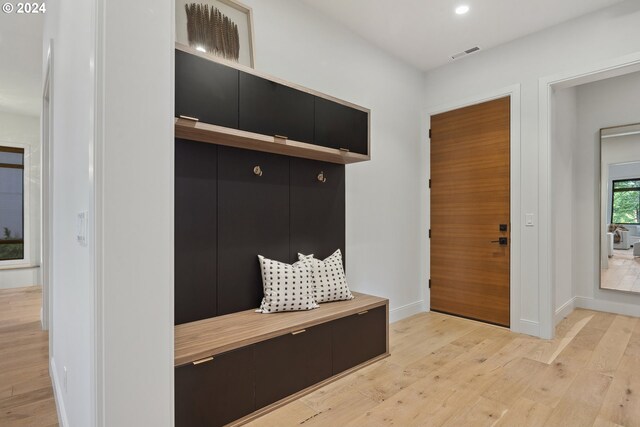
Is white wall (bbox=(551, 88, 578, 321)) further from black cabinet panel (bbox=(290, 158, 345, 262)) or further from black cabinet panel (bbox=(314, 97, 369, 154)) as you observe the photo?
black cabinet panel (bbox=(290, 158, 345, 262))

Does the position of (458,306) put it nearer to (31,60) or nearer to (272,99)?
(272,99)

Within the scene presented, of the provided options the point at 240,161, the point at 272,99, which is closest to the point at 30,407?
the point at 240,161

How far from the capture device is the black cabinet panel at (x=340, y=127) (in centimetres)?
250

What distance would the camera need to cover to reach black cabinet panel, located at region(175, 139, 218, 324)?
210 centimetres

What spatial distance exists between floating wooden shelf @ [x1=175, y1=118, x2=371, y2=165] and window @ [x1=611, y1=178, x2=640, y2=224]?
337cm

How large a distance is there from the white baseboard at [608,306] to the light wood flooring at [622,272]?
7.4 inches

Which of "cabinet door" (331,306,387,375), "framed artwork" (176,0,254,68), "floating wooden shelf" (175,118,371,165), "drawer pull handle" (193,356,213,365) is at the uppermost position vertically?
"framed artwork" (176,0,254,68)

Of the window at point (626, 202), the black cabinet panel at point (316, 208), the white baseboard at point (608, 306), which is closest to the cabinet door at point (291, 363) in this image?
the black cabinet panel at point (316, 208)

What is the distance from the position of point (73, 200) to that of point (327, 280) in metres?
1.74

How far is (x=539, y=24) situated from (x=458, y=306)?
9.58 ft

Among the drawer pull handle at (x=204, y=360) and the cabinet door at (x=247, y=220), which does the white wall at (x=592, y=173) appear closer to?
the cabinet door at (x=247, y=220)

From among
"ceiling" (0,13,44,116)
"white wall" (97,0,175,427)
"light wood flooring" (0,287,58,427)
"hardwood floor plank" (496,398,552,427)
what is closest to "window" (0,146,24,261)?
"ceiling" (0,13,44,116)

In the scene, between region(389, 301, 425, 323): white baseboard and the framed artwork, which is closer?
the framed artwork

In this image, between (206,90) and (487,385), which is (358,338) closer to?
(487,385)
